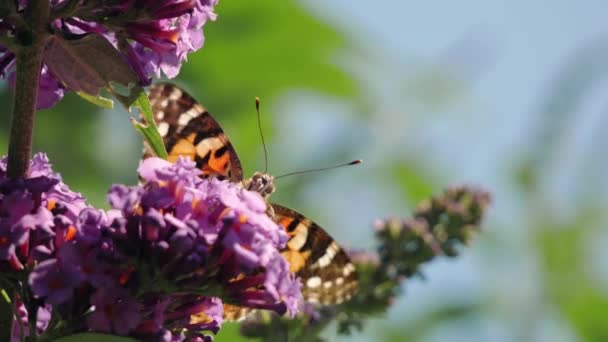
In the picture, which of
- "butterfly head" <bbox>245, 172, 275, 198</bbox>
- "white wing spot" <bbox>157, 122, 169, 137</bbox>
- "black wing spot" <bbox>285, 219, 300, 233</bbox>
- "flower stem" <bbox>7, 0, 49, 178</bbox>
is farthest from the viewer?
"white wing spot" <bbox>157, 122, 169, 137</bbox>

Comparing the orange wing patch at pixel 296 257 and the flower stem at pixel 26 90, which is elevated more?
the orange wing patch at pixel 296 257

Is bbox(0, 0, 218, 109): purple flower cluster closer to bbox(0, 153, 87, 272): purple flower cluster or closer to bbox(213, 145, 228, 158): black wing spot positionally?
bbox(0, 153, 87, 272): purple flower cluster

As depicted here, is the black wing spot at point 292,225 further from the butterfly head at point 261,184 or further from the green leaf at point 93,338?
the green leaf at point 93,338

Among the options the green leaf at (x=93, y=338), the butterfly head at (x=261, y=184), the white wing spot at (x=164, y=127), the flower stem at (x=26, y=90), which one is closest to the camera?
the green leaf at (x=93, y=338)

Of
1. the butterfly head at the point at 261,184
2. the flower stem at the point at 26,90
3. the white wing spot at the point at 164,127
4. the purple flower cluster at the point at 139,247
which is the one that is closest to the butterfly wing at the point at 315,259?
the butterfly head at the point at 261,184

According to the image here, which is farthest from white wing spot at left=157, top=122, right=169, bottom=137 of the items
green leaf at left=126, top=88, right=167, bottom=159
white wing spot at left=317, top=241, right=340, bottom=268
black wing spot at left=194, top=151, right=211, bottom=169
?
green leaf at left=126, top=88, right=167, bottom=159

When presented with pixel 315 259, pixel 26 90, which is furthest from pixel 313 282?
pixel 26 90

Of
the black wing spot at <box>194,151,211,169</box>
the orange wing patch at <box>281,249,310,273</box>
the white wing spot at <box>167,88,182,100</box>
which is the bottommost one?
the orange wing patch at <box>281,249,310,273</box>
